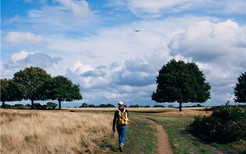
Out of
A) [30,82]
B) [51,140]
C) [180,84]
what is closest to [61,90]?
[30,82]

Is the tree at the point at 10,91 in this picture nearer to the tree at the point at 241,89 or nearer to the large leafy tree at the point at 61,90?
the large leafy tree at the point at 61,90

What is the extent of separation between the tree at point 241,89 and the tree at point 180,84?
1592 centimetres

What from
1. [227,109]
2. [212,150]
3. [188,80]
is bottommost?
[212,150]

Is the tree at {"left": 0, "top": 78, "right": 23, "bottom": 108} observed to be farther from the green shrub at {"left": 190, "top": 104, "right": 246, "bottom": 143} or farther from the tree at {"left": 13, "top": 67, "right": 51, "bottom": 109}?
the green shrub at {"left": 190, "top": 104, "right": 246, "bottom": 143}

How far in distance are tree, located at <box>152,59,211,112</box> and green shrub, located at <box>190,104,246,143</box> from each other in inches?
1135

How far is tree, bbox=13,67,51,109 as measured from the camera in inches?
2527

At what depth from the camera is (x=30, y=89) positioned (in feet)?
211

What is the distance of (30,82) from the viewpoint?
65250mm

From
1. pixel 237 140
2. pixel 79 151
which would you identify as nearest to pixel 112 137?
pixel 79 151

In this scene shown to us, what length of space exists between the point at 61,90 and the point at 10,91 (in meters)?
18.7

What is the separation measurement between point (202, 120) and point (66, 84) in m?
49.1

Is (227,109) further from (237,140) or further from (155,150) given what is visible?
(155,150)

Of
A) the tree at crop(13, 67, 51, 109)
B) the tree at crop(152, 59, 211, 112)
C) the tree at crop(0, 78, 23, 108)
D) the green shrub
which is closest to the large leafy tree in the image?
the tree at crop(13, 67, 51, 109)

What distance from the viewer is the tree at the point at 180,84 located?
1864 inches
